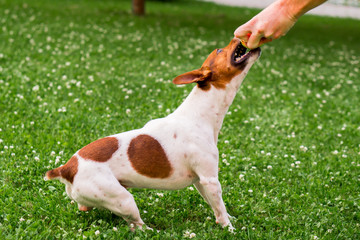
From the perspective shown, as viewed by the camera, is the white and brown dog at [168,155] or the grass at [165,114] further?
the grass at [165,114]

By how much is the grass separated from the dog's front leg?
130mm

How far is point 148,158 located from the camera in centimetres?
443

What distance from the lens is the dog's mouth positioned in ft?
15.0

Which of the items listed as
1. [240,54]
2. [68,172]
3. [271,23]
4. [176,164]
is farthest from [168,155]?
[271,23]

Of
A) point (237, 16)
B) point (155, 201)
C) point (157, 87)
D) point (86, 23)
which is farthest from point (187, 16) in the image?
point (155, 201)

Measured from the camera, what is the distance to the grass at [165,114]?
4945 mm

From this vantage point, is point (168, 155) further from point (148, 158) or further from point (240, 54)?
point (240, 54)

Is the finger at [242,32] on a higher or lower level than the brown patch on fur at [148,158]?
higher

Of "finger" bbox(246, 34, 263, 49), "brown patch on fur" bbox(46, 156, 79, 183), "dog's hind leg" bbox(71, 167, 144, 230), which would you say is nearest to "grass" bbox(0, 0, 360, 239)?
"dog's hind leg" bbox(71, 167, 144, 230)

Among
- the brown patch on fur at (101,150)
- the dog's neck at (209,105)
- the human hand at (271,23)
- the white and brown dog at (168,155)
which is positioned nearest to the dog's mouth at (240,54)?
the white and brown dog at (168,155)

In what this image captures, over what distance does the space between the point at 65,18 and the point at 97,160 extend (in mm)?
13850

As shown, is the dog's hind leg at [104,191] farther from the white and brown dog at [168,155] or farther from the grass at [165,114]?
the grass at [165,114]

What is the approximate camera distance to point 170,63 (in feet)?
39.0

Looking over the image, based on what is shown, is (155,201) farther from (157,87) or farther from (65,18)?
(65,18)
